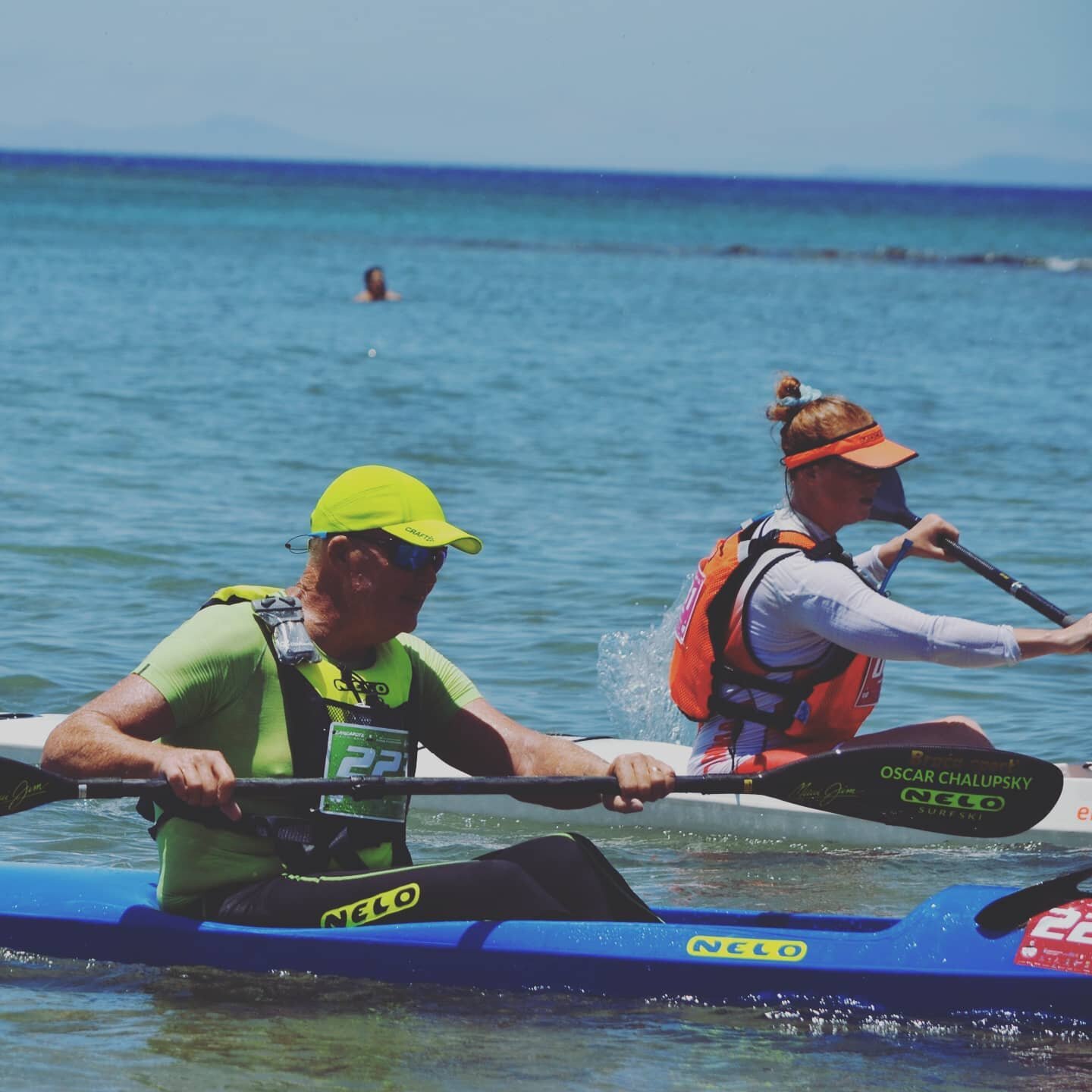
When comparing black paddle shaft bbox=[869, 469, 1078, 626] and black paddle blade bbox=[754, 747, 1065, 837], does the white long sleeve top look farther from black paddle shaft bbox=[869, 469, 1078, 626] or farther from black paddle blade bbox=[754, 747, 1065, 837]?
black paddle shaft bbox=[869, 469, 1078, 626]

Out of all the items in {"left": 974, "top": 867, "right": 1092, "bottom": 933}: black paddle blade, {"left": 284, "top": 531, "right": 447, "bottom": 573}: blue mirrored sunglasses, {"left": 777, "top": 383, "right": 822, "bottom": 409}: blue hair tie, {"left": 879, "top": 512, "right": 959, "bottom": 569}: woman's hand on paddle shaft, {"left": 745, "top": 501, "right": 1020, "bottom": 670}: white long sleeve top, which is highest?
{"left": 777, "top": 383, "right": 822, "bottom": 409}: blue hair tie

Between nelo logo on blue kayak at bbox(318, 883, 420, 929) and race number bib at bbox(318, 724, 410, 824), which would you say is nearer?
race number bib at bbox(318, 724, 410, 824)

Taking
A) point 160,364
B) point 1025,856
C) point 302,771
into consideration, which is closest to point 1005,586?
point 1025,856

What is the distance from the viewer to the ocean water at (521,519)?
155 inches

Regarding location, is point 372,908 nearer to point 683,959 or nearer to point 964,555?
point 683,959

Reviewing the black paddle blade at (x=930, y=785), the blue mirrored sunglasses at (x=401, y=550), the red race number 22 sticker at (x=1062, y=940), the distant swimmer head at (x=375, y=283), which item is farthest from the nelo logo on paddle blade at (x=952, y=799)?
the distant swimmer head at (x=375, y=283)

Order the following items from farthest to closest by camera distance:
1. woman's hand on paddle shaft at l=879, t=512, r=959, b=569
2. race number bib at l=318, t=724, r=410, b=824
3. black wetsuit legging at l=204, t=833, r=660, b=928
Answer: woman's hand on paddle shaft at l=879, t=512, r=959, b=569 → black wetsuit legging at l=204, t=833, r=660, b=928 → race number bib at l=318, t=724, r=410, b=824

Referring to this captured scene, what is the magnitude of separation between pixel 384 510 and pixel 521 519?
25.8 feet

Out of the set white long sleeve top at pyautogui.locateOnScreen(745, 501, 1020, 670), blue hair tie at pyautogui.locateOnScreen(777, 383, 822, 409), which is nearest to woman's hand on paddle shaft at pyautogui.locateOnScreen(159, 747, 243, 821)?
white long sleeve top at pyautogui.locateOnScreen(745, 501, 1020, 670)

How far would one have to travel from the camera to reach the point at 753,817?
604cm

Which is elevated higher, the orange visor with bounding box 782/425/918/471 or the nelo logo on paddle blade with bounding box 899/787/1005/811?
the orange visor with bounding box 782/425/918/471

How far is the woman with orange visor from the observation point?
15.5 feet

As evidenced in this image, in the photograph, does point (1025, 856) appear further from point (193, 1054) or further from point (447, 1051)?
point (193, 1054)

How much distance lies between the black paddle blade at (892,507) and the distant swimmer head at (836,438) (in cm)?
139
